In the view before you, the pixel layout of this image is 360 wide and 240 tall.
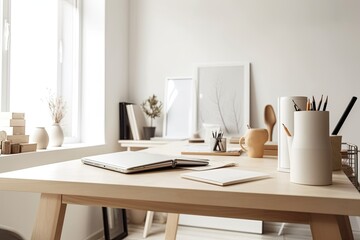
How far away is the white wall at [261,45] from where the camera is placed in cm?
239

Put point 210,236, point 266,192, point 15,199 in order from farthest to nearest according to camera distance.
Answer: point 210,236 → point 15,199 → point 266,192

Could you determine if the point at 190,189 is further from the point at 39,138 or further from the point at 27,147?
the point at 39,138

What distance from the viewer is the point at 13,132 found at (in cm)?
162

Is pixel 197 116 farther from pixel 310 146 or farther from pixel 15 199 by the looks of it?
pixel 310 146

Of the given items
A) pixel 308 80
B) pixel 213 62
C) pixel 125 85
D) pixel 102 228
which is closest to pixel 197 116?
pixel 213 62

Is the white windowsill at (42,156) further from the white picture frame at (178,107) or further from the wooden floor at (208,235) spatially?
the wooden floor at (208,235)

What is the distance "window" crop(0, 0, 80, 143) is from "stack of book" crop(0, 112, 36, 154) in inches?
9.2

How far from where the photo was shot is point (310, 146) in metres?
0.69

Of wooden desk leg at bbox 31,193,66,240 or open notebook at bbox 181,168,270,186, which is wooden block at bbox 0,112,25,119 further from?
open notebook at bbox 181,168,270,186

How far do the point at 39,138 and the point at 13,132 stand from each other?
0.24 meters

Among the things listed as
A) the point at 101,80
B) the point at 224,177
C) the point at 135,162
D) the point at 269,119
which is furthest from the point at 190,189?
the point at 101,80

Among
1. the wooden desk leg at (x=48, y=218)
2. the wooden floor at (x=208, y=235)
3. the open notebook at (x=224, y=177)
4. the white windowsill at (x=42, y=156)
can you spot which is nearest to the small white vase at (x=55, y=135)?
the white windowsill at (x=42, y=156)

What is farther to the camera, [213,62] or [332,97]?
[213,62]

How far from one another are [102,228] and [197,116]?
3.91 feet
